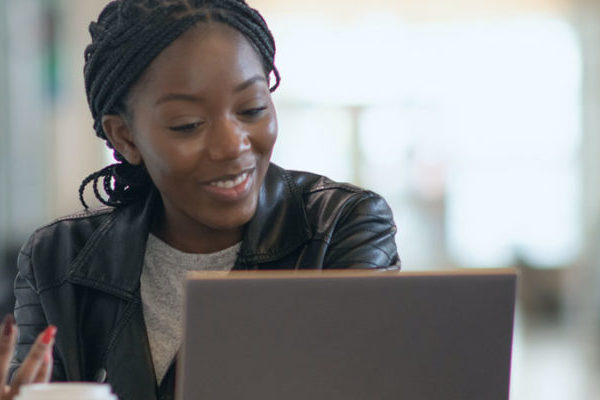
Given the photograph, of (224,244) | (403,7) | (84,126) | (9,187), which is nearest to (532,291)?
(403,7)

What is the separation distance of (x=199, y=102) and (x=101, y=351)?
46 cm

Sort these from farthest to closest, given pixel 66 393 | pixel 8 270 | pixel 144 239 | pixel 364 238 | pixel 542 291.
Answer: pixel 542 291
pixel 8 270
pixel 144 239
pixel 364 238
pixel 66 393

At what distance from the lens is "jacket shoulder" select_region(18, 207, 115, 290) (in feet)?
5.54

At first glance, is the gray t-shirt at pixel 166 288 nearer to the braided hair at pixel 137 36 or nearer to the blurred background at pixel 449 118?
the braided hair at pixel 137 36

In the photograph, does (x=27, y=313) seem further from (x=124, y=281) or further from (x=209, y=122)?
(x=209, y=122)

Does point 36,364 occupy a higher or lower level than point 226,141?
lower

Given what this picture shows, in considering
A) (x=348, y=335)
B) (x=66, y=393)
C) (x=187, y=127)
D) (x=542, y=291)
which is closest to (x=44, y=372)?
(x=66, y=393)

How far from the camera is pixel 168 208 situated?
68.1 inches

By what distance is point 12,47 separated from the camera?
7.19 m

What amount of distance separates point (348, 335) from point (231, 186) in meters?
0.53

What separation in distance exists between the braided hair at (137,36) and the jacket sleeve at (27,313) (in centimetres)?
26

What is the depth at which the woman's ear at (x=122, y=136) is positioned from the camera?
5.45 feet

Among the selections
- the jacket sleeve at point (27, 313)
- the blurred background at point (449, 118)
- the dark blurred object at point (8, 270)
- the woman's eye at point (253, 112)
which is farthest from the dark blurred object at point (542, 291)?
the woman's eye at point (253, 112)

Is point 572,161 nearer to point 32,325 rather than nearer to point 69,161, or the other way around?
point 69,161
